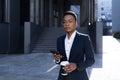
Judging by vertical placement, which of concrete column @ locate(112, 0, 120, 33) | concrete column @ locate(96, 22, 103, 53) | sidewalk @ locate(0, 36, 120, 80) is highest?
concrete column @ locate(112, 0, 120, 33)

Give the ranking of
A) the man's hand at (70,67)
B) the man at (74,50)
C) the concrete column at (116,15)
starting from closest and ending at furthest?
1. the man's hand at (70,67)
2. the man at (74,50)
3. the concrete column at (116,15)

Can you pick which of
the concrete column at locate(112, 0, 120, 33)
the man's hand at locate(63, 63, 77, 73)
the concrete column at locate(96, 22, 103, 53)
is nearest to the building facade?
the concrete column at locate(96, 22, 103, 53)

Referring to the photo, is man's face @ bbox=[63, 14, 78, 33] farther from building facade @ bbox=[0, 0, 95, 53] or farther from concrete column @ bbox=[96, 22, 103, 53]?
building facade @ bbox=[0, 0, 95, 53]

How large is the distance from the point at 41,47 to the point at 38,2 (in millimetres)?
5863

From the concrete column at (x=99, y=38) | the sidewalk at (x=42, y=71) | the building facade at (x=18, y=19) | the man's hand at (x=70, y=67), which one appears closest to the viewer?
the man's hand at (x=70, y=67)

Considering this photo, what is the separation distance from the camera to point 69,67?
338 centimetres

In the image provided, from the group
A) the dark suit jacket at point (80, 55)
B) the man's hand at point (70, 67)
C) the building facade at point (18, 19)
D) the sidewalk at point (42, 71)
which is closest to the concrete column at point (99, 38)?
the building facade at point (18, 19)

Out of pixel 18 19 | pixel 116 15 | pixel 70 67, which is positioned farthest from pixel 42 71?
pixel 116 15

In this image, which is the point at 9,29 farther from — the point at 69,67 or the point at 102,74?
the point at 69,67

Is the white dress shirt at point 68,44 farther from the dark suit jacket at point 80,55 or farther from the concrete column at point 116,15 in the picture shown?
the concrete column at point 116,15

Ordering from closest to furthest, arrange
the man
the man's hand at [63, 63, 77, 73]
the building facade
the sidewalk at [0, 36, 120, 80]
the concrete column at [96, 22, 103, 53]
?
1. the man's hand at [63, 63, 77, 73]
2. the man
3. the sidewalk at [0, 36, 120, 80]
4. the concrete column at [96, 22, 103, 53]
5. the building facade

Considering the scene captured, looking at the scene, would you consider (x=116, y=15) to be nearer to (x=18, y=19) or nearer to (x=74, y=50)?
(x=18, y=19)

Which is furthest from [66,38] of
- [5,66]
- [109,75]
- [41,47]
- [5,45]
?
[5,45]

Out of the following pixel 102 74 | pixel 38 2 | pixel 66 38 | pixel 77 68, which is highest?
pixel 38 2
